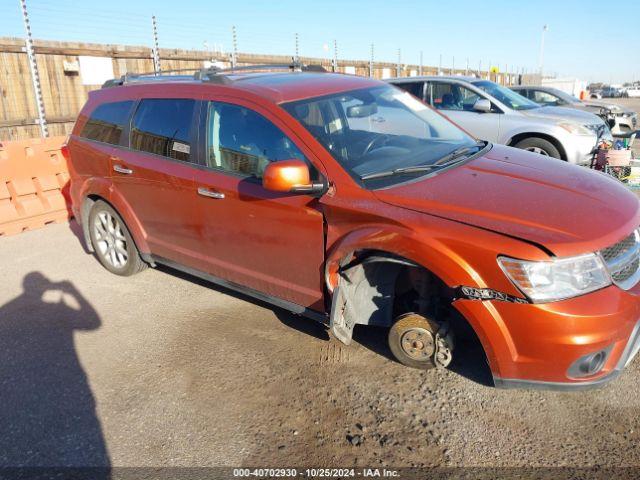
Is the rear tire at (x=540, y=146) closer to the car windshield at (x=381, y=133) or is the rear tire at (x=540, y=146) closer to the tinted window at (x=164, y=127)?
the car windshield at (x=381, y=133)

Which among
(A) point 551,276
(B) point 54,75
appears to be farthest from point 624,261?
→ (B) point 54,75

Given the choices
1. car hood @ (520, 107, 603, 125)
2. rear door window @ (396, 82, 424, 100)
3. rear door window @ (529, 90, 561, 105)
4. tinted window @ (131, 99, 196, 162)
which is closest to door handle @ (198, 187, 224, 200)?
tinted window @ (131, 99, 196, 162)

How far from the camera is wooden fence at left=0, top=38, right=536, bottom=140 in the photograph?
8656 mm

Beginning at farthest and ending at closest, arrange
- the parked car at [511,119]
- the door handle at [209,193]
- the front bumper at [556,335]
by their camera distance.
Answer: the parked car at [511,119] < the door handle at [209,193] < the front bumper at [556,335]

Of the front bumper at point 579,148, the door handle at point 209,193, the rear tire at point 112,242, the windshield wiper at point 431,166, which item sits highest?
the windshield wiper at point 431,166

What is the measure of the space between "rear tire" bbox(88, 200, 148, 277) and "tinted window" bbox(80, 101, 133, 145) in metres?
0.64

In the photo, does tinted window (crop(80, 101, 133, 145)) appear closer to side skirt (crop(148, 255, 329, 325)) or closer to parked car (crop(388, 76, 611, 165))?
side skirt (crop(148, 255, 329, 325))

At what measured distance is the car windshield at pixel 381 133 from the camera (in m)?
3.33

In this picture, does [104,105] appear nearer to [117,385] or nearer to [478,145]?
[117,385]

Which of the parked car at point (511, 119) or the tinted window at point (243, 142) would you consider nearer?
the tinted window at point (243, 142)

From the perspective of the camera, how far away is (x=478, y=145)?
13.3 ft

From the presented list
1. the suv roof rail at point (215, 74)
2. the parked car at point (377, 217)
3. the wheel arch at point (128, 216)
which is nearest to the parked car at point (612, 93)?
the suv roof rail at point (215, 74)

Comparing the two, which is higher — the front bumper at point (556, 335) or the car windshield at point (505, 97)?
the car windshield at point (505, 97)

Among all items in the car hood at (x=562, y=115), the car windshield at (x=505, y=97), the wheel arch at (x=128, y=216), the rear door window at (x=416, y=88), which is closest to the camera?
the wheel arch at (x=128, y=216)
